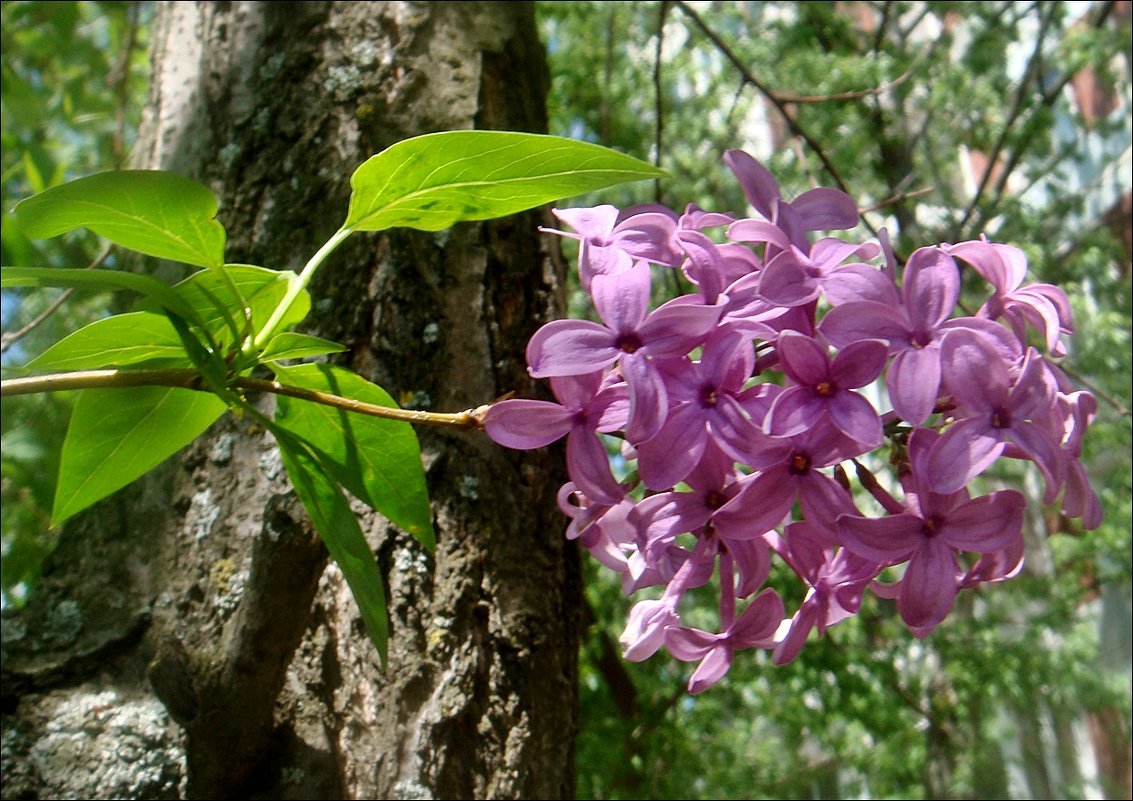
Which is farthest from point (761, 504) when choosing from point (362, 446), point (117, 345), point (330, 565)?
point (330, 565)

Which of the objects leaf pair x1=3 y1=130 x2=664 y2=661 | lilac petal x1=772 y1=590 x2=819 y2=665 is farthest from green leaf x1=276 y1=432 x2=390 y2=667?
lilac petal x1=772 y1=590 x2=819 y2=665

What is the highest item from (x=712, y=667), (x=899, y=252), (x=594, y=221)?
(x=899, y=252)

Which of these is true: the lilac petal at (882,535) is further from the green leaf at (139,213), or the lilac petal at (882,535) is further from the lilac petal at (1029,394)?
the green leaf at (139,213)

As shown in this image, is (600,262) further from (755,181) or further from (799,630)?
(799,630)

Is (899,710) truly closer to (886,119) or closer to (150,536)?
(886,119)

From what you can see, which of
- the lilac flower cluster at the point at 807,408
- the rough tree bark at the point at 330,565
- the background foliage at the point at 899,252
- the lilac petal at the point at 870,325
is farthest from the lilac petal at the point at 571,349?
the background foliage at the point at 899,252

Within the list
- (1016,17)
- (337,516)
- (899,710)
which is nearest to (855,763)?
(899,710)
